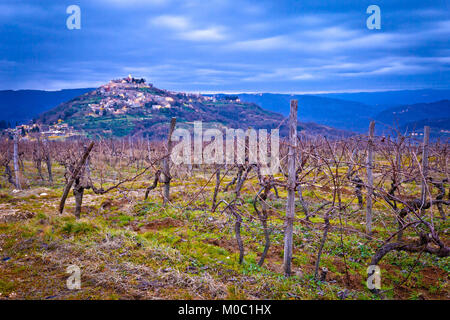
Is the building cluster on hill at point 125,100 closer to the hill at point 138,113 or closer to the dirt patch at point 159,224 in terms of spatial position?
the hill at point 138,113

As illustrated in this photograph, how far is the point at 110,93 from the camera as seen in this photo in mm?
180250

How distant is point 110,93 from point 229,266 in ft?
662

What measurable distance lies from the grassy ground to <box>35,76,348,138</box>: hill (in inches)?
3561

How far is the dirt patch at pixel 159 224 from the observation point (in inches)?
312

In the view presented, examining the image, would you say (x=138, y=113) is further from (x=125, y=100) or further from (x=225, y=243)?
(x=225, y=243)

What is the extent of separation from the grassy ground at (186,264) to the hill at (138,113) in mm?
90451

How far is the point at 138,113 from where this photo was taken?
143 m

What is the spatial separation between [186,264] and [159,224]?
3577 millimetres

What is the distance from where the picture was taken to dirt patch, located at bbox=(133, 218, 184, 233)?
7932 millimetres

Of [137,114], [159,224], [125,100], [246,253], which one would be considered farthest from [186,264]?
[125,100]

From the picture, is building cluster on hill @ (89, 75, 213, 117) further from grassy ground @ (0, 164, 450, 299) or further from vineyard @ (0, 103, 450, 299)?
vineyard @ (0, 103, 450, 299)

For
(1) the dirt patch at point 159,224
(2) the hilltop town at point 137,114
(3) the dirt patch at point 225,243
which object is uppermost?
(2) the hilltop town at point 137,114

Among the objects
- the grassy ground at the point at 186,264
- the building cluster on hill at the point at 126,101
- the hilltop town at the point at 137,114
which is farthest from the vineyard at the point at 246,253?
the building cluster on hill at the point at 126,101
